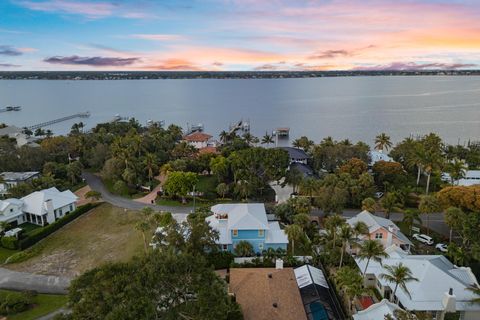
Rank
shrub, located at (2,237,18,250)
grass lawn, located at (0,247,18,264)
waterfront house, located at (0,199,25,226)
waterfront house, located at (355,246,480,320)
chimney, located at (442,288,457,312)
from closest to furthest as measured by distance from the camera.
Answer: chimney, located at (442,288,457,312) → waterfront house, located at (355,246,480,320) → grass lawn, located at (0,247,18,264) → shrub, located at (2,237,18,250) → waterfront house, located at (0,199,25,226)

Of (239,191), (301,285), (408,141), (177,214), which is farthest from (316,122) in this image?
(301,285)

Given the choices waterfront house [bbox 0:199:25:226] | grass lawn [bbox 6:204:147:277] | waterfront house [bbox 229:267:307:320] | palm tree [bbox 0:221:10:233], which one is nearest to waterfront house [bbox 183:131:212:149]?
grass lawn [bbox 6:204:147:277]

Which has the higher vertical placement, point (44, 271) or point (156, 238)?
point (156, 238)

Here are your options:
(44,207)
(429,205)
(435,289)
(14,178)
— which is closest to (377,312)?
(435,289)

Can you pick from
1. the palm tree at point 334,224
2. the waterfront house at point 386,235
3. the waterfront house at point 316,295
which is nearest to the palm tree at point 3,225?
the waterfront house at point 316,295

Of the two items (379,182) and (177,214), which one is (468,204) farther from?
(177,214)

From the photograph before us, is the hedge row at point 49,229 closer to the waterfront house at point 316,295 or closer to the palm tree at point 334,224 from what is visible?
the waterfront house at point 316,295

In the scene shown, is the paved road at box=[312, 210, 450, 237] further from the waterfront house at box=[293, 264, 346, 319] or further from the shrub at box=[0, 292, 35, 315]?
the shrub at box=[0, 292, 35, 315]
